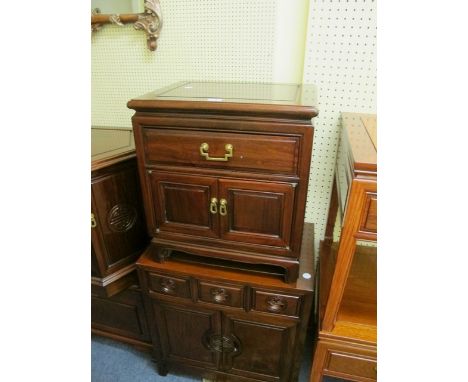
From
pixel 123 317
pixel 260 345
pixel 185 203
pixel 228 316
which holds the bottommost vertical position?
pixel 123 317

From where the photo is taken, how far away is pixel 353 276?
1160 mm

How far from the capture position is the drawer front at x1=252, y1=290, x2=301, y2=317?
39.0 inches

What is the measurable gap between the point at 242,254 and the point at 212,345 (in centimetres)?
51

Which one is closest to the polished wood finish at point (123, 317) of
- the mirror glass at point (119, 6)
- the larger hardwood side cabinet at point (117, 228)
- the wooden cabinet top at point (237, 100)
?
the larger hardwood side cabinet at point (117, 228)

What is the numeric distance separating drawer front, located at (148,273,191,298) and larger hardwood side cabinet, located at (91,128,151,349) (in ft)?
0.43

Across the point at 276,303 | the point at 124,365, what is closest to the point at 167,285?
the point at 276,303

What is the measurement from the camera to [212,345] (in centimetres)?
119

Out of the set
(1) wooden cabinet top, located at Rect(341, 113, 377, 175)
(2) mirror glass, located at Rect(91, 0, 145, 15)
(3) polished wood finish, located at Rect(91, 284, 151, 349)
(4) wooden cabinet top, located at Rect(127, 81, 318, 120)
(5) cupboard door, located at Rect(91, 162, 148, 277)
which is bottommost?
(3) polished wood finish, located at Rect(91, 284, 151, 349)

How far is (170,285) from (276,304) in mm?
406

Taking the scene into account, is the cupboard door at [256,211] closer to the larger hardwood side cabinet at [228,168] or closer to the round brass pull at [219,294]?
the larger hardwood side cabinet at [228,168]

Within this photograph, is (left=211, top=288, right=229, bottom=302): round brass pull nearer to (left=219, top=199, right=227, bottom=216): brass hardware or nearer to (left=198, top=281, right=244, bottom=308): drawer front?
(left=198, top=281, right=244, bottom=308): drawer front

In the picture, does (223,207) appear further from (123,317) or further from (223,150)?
(123,317)

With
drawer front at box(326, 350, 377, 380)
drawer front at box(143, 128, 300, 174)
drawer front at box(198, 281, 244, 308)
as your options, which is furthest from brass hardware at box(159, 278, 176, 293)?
drawer front at box(326, 350, 377, 380)
